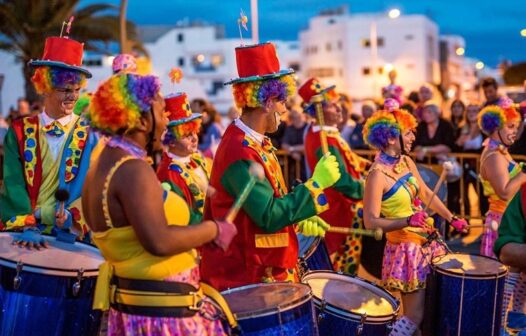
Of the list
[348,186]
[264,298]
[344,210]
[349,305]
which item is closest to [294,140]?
[344,210]

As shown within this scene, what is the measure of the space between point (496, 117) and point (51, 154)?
3699 mm

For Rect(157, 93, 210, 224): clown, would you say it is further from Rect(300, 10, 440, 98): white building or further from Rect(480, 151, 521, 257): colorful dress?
Rect(300, 10, 440, 98): white building

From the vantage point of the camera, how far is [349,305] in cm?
461

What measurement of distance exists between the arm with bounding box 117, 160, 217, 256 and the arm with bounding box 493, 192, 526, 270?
5.83ft

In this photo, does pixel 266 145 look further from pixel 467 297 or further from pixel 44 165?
pixel 467 297

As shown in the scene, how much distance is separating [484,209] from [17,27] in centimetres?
1377

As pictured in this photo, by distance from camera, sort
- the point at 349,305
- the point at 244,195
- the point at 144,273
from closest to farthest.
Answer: the point at 144,273 → the point at 244,195 → the point at 349,305

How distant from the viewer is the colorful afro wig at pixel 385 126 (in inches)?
222

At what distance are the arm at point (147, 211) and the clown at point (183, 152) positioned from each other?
8.17 ft

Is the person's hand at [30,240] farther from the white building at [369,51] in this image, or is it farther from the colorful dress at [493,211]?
the white building at [369,51]

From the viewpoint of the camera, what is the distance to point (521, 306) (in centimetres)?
565

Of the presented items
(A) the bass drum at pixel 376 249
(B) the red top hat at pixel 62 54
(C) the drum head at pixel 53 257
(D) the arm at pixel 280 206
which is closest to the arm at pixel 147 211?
(D) the arm at pixel 280 206

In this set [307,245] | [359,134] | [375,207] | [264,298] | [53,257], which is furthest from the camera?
[359,134]

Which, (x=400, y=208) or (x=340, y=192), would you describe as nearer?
(x=400, y=208)
